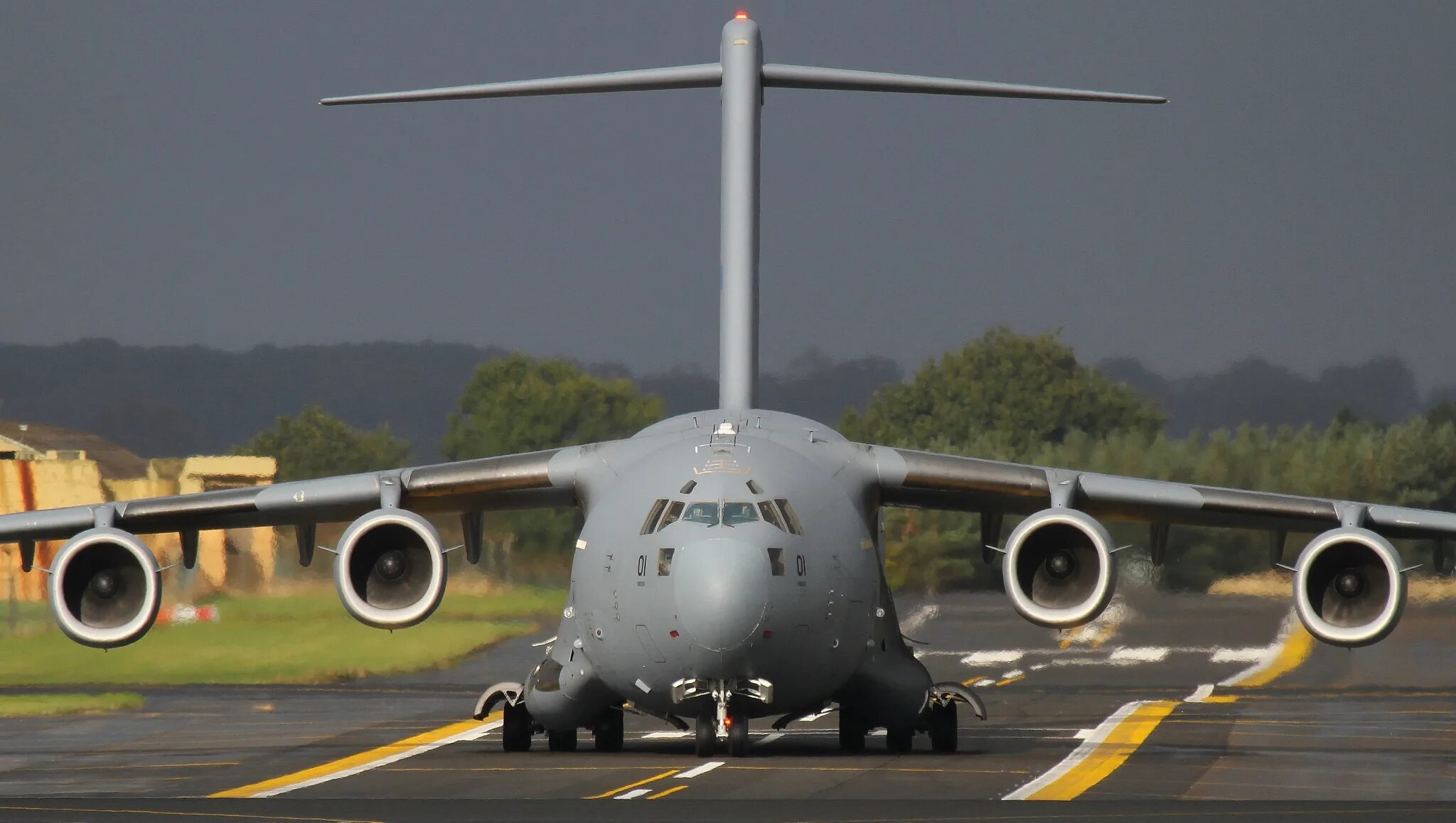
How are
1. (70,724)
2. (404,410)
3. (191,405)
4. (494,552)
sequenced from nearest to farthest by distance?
(70,724)
(494,552)
(191,405)
(404,410)

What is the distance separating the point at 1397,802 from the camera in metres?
12.3

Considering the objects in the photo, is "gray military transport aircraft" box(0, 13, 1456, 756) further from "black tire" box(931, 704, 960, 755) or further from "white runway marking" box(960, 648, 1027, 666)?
"white runway marking" box(960, 648, 1027, 666)

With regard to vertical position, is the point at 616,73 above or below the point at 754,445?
above

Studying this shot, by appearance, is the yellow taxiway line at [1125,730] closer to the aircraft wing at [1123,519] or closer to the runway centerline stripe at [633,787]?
the aircraft wing at [1123,519]

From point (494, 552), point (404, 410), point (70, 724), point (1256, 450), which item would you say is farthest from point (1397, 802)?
point (404, 410)

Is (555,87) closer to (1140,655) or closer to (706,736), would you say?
(706,736)

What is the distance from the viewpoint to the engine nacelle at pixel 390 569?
1630 cm

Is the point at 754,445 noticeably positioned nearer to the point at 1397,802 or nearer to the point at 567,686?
the point at 567,686

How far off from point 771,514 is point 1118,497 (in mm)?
3450

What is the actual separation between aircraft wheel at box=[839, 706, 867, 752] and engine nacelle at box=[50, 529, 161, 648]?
5.15 m

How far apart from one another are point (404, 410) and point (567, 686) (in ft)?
119

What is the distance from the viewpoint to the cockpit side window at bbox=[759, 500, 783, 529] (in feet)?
48.0

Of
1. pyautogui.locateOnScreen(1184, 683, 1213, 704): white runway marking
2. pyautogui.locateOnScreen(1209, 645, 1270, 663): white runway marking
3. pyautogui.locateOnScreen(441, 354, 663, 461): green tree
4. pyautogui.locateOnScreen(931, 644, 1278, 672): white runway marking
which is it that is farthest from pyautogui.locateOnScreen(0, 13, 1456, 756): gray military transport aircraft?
pyautogui.locateOnScreen(441, 354, 663, 461): green tree

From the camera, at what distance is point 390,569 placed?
16.6 m
